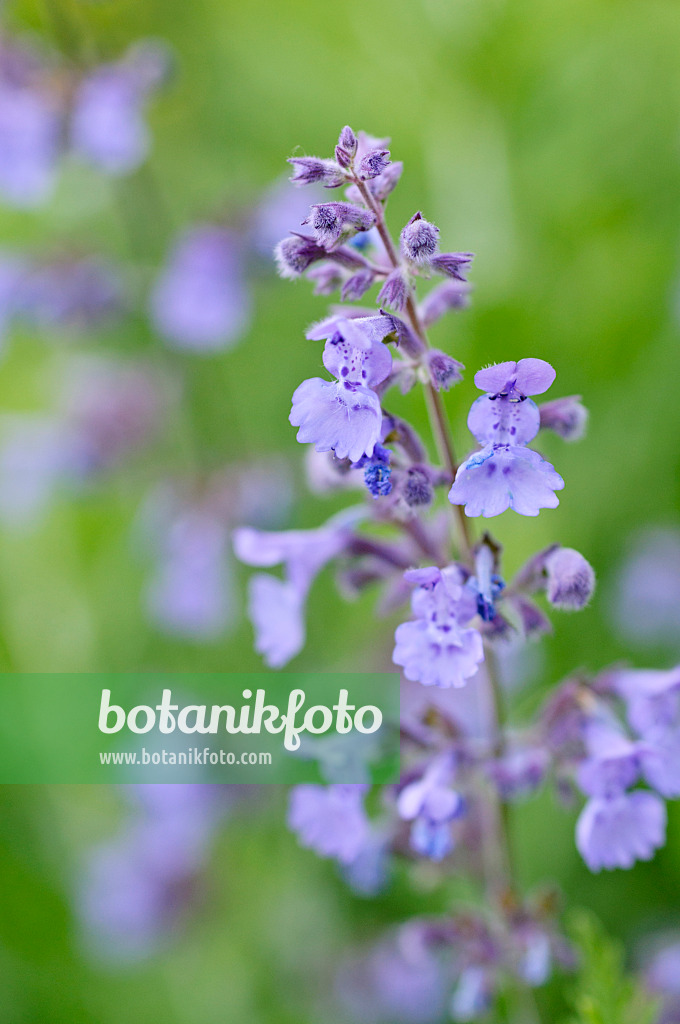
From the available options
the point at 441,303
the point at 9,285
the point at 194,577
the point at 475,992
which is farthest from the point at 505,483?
the point at 9,285

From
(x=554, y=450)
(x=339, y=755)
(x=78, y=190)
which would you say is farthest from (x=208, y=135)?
(x=339, y=755)

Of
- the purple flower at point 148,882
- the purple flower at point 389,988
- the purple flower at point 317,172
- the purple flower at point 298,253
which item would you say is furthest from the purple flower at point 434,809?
the purple flower at point 148,882

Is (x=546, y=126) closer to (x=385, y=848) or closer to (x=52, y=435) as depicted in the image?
(x=52, y=435)

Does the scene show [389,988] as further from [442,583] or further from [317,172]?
[317,172]

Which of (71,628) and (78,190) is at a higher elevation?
(78,190)

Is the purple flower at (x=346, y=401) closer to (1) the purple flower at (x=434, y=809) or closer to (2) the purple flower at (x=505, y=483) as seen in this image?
(2) the purple flower at (x=505, y=483)

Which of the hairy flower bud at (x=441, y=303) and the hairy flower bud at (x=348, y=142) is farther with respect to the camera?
the hairy flower bud at (x=441, y=303)
